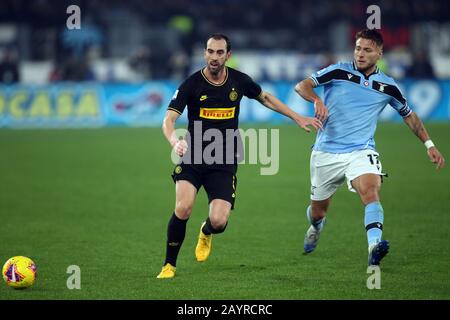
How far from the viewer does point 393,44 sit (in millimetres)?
33812

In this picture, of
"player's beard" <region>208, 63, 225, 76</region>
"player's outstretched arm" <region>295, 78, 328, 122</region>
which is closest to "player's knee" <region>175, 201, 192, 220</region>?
"player's beard" <region>208, 63, 225, 76</region>

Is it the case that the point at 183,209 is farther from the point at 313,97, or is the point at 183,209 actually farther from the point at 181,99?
the point at 313,97

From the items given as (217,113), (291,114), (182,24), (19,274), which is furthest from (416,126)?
(182,24)

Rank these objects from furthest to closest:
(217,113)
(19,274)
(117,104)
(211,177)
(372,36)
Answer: (117,104)
(372,36)
(211,177)
(217,113)
(19,274)

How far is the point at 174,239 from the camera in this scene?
26.3 ft

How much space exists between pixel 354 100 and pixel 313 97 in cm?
45

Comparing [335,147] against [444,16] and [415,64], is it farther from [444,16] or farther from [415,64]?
[444,16]

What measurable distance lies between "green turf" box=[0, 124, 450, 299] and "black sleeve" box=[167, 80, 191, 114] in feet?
5.23

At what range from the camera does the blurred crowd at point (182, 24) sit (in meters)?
32.3

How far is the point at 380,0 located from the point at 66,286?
97.1ft

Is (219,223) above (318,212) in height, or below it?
below

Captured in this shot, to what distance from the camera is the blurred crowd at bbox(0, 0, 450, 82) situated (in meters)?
32.3

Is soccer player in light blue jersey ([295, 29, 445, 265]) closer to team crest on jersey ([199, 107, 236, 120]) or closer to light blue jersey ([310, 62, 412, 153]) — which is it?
light blue jersey ([310, 62, 412, 153])

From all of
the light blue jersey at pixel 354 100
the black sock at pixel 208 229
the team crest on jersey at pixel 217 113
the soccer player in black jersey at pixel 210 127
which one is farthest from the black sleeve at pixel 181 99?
the light blue jersey at pixel 354 100
